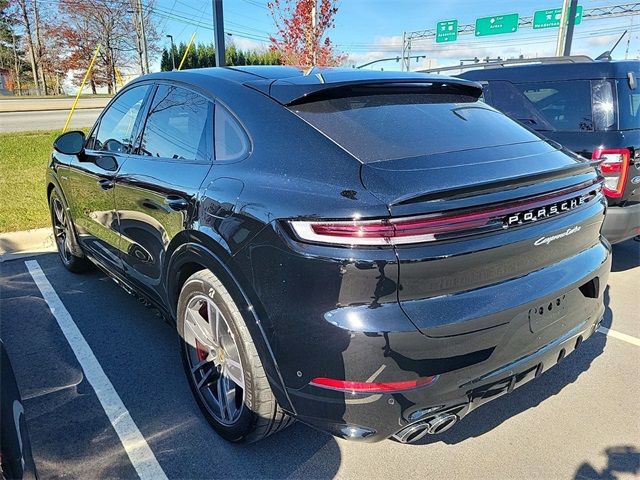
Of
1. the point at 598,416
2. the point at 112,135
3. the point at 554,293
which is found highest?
the point at 112,135

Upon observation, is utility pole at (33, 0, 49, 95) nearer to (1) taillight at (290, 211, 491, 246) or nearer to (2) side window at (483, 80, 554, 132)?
(2) side window at (483, 80, 554, 132)

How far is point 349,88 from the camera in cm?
227

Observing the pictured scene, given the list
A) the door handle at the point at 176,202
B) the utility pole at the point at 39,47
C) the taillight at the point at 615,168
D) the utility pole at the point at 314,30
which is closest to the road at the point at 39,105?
the utility pole at the point at 39,47

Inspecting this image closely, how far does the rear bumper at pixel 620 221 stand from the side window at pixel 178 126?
3.53 m

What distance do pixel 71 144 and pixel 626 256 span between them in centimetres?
564

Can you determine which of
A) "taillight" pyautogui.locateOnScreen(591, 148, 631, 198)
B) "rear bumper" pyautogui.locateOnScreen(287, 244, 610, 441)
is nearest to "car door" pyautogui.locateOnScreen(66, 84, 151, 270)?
"rear bumper" pyautogui.locateOnScreen(287, 244, 610, 441)

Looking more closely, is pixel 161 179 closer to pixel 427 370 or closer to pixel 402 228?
pixel 402 228

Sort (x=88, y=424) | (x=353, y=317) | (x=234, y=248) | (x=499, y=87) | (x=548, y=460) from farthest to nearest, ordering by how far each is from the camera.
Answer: (x=499, y=87), (x=88, y=424), (x=548, y=460), (x=234, y=248), (x=353, y=317)

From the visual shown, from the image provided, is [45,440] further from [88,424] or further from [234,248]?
[234,248]

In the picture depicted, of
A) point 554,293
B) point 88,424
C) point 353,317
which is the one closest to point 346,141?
point 353,317

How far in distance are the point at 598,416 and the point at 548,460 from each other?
0.54 m

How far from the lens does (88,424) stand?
2.58 meters

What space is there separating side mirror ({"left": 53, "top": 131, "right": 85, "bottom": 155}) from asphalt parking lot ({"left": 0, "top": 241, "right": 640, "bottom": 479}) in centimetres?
133

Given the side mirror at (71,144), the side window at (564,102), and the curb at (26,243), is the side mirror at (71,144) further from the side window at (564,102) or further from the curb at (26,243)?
the side window at (564,102)
